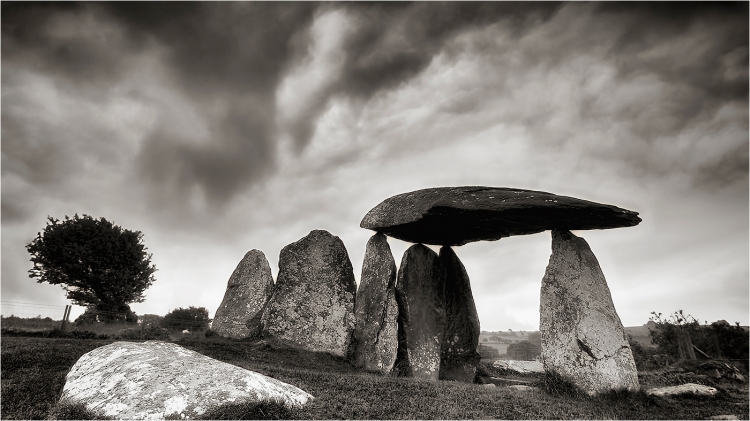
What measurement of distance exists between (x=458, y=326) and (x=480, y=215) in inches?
224

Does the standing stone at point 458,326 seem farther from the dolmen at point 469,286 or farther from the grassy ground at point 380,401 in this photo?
the grassy ground at point 380,401

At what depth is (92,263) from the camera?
27.8 m

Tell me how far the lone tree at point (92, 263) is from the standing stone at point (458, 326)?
1993cm

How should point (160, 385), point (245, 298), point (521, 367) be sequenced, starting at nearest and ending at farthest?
point (160, 385) → point (245, 298) → point (521, 367)

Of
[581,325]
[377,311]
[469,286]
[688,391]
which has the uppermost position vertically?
[469,286]

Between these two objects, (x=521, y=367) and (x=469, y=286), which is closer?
(x=469, y=286)

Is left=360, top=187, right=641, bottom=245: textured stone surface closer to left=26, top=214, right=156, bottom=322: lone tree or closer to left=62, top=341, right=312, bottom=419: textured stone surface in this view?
left=62, top=341, right=312, bottom=419: textured stone surface

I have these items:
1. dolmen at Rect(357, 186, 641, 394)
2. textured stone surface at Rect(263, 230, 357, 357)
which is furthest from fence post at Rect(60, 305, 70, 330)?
dolmen at Rect(357, 186, 641, 394)

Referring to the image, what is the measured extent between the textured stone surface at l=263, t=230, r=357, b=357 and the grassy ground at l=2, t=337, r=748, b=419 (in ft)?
11.8

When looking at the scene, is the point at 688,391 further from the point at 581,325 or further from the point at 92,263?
the point at 92,263

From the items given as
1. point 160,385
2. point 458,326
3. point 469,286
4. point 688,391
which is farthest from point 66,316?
point 688,391

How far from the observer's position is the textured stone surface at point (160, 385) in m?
6.29

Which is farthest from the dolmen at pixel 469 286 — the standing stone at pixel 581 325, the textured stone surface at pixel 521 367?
the textured stone surface at pixel 521 367

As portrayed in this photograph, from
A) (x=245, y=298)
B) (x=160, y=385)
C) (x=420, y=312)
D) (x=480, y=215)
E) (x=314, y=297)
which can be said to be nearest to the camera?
(x=160, y=385)
